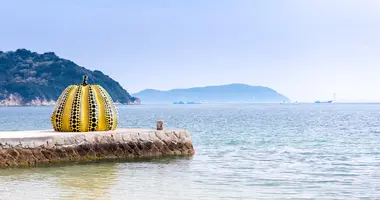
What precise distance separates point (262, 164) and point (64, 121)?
25.9 feet

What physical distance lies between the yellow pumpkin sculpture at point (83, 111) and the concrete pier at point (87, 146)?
4.51ft

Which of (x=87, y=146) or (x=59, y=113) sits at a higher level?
(x=59, y=113)

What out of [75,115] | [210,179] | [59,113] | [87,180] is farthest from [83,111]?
[210,179]

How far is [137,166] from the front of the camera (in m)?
23.1

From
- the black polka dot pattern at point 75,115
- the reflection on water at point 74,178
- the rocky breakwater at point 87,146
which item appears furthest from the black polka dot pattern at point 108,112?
the reflection on water at point 74,178

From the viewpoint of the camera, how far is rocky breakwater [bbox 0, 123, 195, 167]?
22750 mm

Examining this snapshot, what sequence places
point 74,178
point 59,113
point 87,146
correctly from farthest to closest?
point 59,113, point 87,146, point 74,178

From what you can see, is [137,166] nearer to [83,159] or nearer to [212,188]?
[83,159]

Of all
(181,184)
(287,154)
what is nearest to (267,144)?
(287,154)

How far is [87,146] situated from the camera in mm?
24234

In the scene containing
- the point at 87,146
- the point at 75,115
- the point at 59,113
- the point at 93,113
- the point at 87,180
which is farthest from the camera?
the point at 59,113

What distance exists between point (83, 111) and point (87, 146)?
2446 mm

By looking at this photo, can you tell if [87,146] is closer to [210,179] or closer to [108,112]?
[108,112]

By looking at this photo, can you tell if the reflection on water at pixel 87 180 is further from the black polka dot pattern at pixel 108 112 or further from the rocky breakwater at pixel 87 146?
the black polka dot pattern at pixel 108 112
